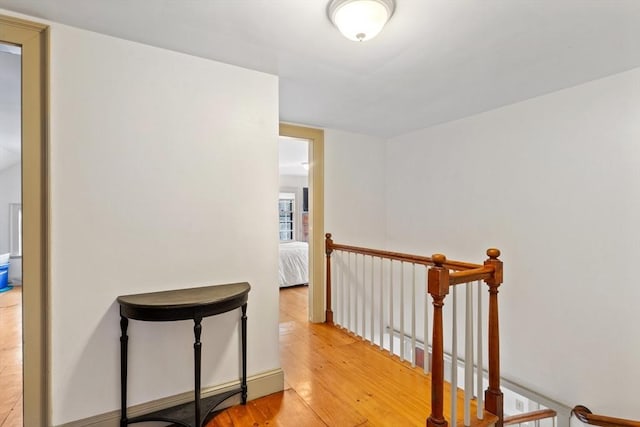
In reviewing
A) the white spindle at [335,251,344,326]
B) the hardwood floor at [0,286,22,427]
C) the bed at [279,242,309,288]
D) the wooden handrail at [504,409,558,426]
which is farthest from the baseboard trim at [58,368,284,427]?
the bed at [279,242,309,288]

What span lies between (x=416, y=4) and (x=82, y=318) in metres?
2.30

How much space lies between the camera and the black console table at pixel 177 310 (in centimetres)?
163

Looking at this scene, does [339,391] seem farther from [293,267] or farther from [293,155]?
[293,155]

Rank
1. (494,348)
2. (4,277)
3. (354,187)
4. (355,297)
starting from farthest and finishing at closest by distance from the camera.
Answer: (4,277)
(354,187)
(355,297)
(494,348)

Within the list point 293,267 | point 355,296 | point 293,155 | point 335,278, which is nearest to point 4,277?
Result: point 293,267

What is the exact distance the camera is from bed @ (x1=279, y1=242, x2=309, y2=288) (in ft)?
18.3

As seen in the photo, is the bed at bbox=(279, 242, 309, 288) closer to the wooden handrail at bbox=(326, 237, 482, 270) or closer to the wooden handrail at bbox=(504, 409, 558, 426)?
the wooden handrail at bbox=(326, 237, 482, 270)

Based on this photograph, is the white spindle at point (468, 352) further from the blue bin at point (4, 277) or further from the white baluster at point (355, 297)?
the blue bin at point (4, 277)

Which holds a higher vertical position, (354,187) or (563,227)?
(354,187)

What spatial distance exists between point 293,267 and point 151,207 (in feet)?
13.0

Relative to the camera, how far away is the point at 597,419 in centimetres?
214

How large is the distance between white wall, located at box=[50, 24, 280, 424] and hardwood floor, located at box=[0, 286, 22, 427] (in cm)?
58

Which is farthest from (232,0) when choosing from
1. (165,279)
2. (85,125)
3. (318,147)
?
(318,147)

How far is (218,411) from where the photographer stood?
78.2 inches
